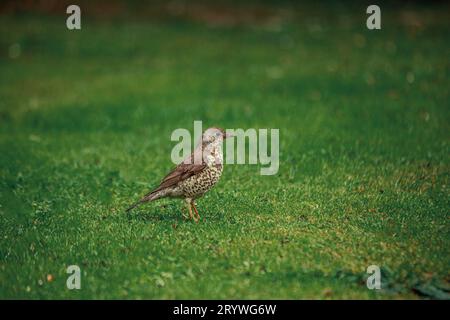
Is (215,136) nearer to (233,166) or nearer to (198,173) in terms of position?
(198,173)

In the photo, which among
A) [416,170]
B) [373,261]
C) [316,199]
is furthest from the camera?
[416,170]

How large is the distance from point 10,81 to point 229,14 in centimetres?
1069

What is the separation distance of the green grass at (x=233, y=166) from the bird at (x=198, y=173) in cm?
46

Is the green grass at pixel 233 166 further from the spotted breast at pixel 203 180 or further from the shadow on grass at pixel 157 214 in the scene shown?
the spotted breast at pixel 203 180

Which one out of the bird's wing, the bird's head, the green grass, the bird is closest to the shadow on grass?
the green grass

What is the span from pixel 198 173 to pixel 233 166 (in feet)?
11.4

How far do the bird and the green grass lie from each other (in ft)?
1.52

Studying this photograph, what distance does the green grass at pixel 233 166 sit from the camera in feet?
28.9

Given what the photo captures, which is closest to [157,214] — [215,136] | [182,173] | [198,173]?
[182,173]

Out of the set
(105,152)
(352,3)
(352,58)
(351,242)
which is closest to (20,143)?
(105,152)

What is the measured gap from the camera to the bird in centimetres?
1006

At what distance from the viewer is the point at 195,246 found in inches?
370

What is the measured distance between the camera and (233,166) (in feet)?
44.2
